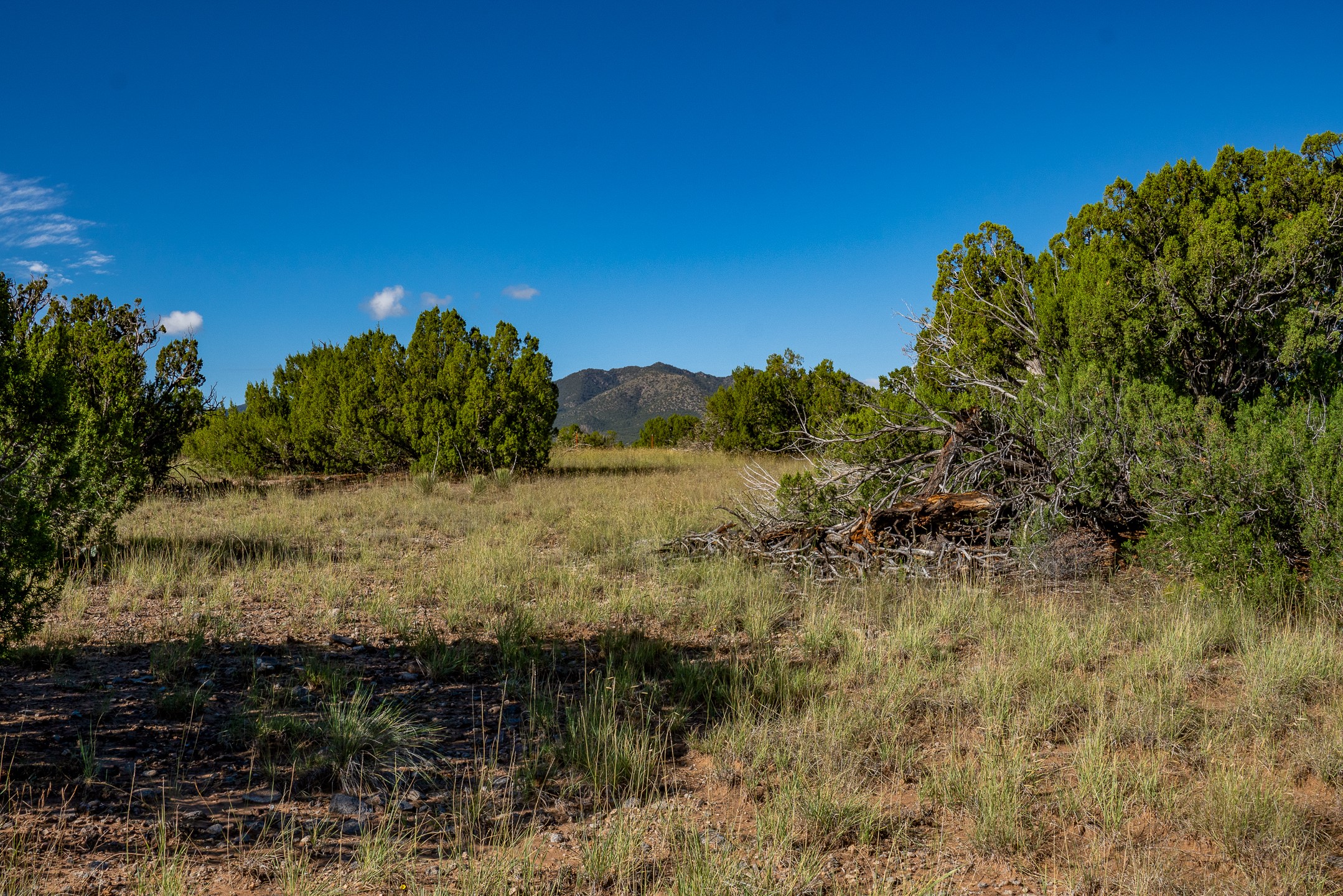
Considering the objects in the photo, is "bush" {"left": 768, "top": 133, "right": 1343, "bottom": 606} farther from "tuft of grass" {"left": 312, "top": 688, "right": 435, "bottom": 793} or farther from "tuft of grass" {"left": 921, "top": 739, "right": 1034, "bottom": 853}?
"tuft of grass" {"left": 312, "top": 688, "right": 435, "bottom": 793}

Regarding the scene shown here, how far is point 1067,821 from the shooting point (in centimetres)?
295

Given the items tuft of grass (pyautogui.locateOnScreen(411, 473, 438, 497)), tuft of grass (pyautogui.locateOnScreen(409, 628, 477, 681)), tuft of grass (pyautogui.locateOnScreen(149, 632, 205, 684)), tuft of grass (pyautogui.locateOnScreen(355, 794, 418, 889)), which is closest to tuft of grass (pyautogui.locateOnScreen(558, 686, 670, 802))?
tuft of grass (pyautogui.locateOnScreen(355, 794, 418, 889))

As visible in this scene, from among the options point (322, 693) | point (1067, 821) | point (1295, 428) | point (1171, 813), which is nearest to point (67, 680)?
point (322, 693)

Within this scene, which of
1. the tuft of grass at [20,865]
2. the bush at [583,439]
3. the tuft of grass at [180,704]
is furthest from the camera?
the bush at [583,439]

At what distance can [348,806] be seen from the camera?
10.1 ft

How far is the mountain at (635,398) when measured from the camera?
408 ft

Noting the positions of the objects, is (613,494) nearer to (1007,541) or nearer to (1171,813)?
(1007,541)

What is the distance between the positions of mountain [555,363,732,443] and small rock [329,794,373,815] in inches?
4144

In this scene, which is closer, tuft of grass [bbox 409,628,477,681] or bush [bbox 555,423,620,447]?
tuft of grass [bbox 409,628,477,681]

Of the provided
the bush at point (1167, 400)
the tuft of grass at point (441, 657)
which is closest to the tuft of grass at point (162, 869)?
the tuft of grass at point (441, 657)

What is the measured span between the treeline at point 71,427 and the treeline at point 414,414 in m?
3.58

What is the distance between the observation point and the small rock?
9.89 feet

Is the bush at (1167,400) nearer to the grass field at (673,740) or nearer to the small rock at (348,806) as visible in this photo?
the grass field at (673,740)

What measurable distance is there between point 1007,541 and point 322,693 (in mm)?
6041
